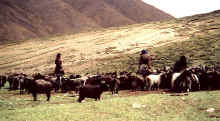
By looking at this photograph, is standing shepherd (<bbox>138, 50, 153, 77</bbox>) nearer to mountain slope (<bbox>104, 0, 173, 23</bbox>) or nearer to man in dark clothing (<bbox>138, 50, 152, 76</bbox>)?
man in dark clothing (<bbox>138, 50, 152, 76</bbox>)

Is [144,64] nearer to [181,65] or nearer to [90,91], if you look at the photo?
[181,65]

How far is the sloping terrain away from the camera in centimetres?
13412

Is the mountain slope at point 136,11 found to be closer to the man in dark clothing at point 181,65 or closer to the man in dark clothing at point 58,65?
the man in dark clothing at point 58,65

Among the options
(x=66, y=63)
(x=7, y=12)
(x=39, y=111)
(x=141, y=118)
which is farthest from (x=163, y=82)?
(x=7, y=12)

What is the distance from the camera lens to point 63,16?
164500 mm

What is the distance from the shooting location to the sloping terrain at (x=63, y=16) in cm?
13412

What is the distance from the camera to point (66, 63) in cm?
3531

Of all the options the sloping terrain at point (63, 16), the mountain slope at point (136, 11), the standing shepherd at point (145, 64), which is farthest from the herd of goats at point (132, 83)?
the mountain slope at point (136, 11)

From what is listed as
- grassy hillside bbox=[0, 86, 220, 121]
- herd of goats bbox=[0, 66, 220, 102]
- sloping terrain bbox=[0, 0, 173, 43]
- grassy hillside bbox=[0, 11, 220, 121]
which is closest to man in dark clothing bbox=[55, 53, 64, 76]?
herd of goats bbox=[0, 66, 220, 102]

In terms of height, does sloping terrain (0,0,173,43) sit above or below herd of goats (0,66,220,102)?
above

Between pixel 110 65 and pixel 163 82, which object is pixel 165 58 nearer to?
pixel 110 65

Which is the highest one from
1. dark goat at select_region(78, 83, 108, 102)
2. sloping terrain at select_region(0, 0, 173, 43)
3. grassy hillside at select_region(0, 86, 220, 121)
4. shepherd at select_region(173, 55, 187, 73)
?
sloping terrain at select_region(0, 0, 173, 43)

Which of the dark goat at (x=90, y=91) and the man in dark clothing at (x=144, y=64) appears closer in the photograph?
the dark goat at (x=90, y=91)

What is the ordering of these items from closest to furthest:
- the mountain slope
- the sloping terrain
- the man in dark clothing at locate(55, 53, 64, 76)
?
the man in dark clothing at locate(55, 53, 64, 76)
the sloping terrain
the mountain slope
